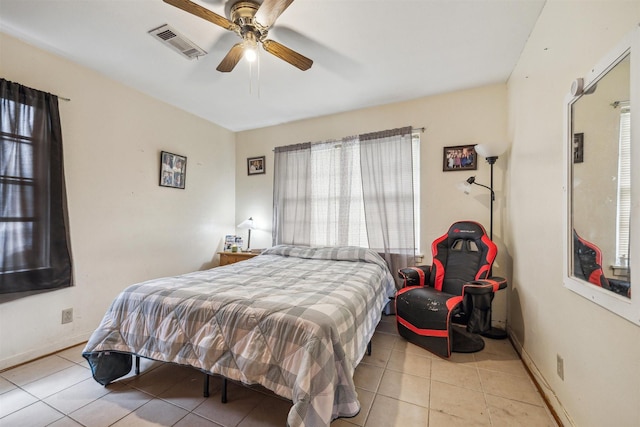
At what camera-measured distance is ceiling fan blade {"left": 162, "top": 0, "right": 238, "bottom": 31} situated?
4.59 ft

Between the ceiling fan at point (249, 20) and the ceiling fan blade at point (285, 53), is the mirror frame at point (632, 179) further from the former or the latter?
the ceiling fan blade at point (285, 53)

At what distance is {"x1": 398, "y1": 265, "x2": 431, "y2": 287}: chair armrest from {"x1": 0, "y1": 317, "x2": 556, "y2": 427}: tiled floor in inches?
27.4

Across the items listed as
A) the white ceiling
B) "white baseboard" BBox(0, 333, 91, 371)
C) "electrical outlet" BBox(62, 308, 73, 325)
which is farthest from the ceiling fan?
"white baseboard" BBox(0, 333, 91, 371)

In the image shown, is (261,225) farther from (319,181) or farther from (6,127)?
(6,127)

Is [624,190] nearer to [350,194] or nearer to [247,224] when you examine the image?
[350,194]

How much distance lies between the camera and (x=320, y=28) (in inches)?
76.0

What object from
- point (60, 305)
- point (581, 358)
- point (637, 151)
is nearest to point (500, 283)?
point (581, 358)

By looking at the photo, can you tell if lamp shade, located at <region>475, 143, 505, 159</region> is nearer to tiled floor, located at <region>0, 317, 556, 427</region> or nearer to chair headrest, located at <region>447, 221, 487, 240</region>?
chair headrest, located at <region>447, 221, 487, 240</region>

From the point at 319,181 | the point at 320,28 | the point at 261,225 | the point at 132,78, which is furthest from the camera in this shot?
the point at 261,225

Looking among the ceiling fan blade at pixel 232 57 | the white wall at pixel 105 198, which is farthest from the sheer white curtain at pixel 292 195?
the ceiling fan blade at pixel 232 57

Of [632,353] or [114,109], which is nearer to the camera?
[632,353]

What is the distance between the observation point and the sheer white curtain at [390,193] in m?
3.04

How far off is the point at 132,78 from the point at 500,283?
4031 mm

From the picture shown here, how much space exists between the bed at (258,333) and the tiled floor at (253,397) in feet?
0.74
